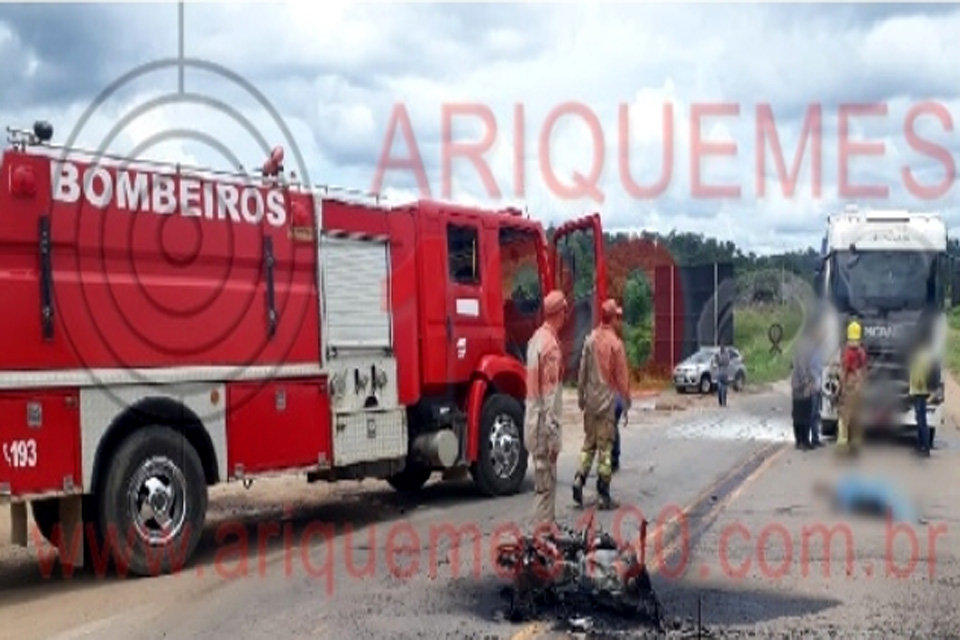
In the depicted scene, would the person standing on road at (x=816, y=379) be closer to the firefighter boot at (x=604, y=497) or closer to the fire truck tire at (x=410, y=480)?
the fire truck tire at (x=410, y=480)

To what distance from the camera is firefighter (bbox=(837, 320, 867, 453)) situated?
14.7m

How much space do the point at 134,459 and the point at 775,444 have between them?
12.7 m

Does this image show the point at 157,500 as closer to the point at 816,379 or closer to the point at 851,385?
the point at 851,385

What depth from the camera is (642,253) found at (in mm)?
38469

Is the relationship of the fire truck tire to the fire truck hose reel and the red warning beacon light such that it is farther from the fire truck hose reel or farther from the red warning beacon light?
the red warning beacon light

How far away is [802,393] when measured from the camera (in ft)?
62.1

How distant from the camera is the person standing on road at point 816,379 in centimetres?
1852

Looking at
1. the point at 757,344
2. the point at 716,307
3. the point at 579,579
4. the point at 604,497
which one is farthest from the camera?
the point at 716,307

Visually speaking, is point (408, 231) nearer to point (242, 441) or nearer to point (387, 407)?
point (387, 407)

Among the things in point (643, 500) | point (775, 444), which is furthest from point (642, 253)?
point (643, 500)

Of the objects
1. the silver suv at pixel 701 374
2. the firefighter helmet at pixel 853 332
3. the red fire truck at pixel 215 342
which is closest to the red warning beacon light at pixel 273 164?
the red fire truck at pixel 215 342

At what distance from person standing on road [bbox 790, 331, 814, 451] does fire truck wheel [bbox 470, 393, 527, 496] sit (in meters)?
6.08

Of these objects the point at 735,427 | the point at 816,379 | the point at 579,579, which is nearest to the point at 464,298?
the point at 579,579

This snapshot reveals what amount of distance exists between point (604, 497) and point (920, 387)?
285 inches
